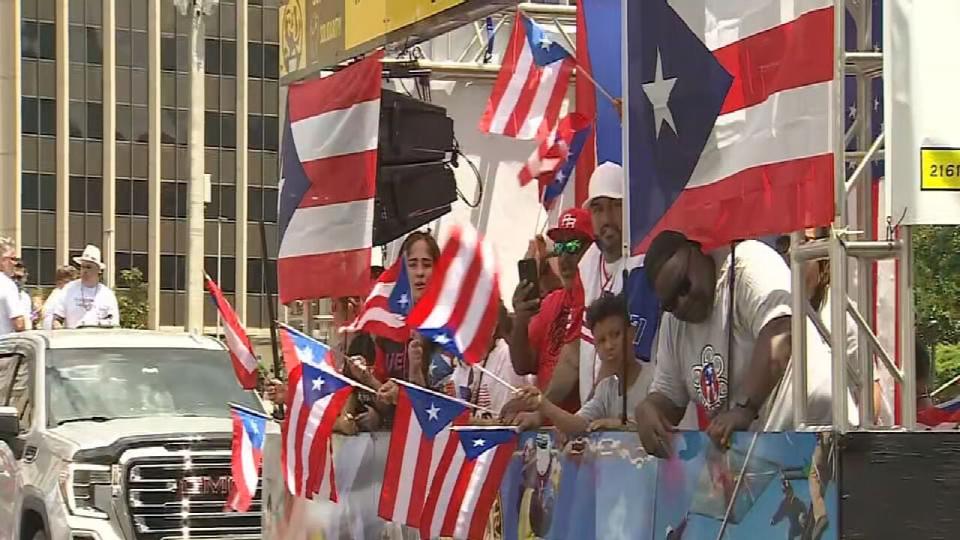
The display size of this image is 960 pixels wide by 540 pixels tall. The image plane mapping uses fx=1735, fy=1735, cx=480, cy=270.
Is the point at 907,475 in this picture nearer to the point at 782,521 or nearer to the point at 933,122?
the point at 782,521

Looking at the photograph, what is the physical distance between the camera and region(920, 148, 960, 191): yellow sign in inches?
172

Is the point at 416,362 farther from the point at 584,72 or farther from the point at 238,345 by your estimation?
the point at 238,345

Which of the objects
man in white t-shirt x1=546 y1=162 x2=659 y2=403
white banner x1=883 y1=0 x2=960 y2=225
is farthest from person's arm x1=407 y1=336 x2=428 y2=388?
white banner x1=883 y1=0 x2=960 y2=225

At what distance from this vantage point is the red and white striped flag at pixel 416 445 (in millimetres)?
6938

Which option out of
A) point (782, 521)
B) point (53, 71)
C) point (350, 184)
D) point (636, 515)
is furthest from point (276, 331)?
point (53, 71)

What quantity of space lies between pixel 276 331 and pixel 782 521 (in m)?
5.04

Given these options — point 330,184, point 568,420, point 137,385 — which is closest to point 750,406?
point 568,420

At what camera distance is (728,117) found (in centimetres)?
510

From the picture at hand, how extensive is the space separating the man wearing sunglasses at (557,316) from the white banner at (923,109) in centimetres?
236

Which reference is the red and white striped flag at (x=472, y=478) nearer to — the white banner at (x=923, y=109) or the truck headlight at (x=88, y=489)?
the white banner at (x=923, y=109)

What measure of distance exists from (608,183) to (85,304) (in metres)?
9.23

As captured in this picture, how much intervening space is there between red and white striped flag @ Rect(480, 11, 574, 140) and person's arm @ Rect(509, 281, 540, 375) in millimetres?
1181

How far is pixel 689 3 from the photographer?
528 centimetres

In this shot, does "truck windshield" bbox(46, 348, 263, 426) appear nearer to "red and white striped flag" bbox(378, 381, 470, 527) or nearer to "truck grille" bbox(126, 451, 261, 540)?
"truck grille" bbox(126, 451, 261, 540)
